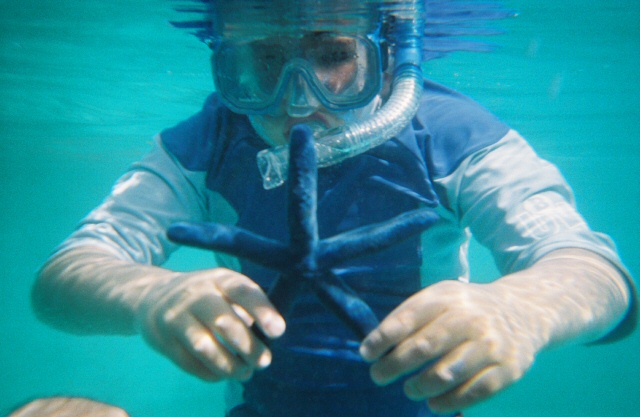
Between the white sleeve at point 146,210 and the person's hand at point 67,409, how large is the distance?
105cm

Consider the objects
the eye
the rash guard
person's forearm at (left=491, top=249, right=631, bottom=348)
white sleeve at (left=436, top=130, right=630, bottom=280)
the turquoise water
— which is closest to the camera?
person's forearm at (left=491, top=249, right=631, bottom=348)

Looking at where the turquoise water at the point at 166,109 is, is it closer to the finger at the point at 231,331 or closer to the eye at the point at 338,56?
the finger at the point at 231,331

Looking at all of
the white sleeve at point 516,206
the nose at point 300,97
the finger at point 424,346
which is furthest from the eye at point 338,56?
the finger at point 424,346

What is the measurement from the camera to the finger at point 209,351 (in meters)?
1.79

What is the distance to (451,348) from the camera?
5.62 ft

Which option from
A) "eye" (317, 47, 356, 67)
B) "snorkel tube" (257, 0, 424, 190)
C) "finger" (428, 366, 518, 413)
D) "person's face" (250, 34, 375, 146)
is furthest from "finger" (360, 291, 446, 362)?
"eye" (317, 47, 356, 67)

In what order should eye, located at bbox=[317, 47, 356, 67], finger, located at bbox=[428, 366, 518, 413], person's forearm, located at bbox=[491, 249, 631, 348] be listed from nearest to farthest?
finger, located at bbox=[428, 366, 518, 413] < person's forearm, located at bbox=[491, 249, 631, 348] < eye, located at bbox=[317, 47, 356, 67]

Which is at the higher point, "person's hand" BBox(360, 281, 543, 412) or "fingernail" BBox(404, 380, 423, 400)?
"person's hand" BBox(360, 281, 543, 412)

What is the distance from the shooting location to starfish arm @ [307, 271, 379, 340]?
183 centimetres

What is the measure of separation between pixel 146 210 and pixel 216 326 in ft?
5.34

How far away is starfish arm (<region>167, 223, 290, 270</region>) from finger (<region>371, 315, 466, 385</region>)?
1.86 ft

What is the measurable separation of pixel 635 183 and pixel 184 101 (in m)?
42.0

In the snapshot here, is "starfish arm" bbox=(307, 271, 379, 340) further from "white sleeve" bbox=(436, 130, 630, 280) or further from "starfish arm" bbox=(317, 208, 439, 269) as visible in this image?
"white sleeve" bbox=(436, 130, 630, 280)

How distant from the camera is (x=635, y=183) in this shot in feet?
135
